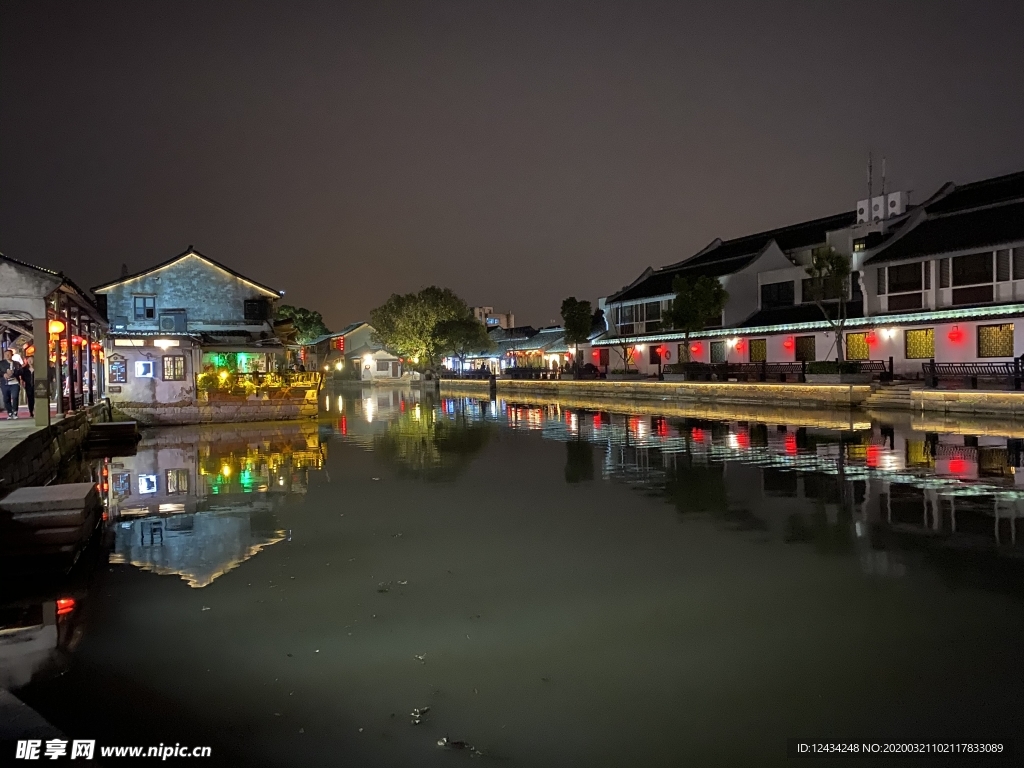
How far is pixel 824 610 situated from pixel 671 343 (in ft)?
132

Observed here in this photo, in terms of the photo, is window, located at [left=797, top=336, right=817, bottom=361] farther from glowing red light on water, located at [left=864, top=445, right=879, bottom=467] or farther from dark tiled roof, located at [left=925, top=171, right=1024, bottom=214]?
glowing red light on water, located at [left=864, top=445, right=879, bottom=467]

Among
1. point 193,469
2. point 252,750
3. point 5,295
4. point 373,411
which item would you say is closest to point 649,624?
point 252,750

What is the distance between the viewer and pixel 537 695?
446 centimetres

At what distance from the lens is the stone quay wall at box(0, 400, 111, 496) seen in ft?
30.9

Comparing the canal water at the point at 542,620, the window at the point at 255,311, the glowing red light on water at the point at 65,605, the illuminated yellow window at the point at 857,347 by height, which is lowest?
the glowing red light on water at the point at 65,605

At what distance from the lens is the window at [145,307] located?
35062 millimetres

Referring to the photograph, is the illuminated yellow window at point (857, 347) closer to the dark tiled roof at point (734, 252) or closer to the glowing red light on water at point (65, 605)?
the dark tiled roof at point (734, 252)

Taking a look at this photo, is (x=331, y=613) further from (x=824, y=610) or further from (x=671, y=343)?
(x=671, y=343)

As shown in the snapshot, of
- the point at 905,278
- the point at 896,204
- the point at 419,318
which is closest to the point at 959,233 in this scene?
the point at 905,278

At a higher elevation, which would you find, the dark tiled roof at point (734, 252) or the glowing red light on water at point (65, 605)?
the dark tiled roof at point (734, 252)

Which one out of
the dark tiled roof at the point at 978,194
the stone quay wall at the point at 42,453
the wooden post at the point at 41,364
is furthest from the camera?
the dark tiled roof at the point at 978,194

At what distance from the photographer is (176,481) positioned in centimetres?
1312

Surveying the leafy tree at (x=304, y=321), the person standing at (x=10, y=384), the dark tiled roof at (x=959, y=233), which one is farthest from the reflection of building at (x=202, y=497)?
the leafy tree at (x=304, y=321)

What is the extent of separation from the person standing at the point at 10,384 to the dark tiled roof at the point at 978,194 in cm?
3416
